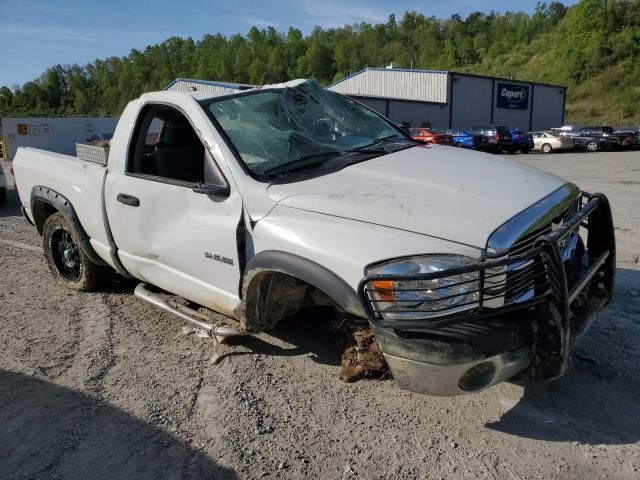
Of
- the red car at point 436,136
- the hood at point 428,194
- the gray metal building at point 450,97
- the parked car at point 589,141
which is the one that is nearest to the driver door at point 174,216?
the hood at point 428,194

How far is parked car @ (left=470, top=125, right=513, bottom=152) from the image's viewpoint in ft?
93.6

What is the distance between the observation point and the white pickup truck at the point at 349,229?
2590 mm

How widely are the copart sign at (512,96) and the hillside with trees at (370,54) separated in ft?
101

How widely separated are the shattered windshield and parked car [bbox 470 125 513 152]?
25.8m

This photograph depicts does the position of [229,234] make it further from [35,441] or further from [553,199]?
[553,199]

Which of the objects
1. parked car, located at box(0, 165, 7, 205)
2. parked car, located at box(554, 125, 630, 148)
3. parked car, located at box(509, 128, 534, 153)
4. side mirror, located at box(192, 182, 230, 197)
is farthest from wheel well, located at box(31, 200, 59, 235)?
parked car, located at box(554, 125, 630, 148)

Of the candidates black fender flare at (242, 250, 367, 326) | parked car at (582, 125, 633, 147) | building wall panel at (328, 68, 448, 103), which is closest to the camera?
black fender flare at (242, 250, 367, 326)

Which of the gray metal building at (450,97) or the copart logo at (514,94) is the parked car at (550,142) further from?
the copart logo at (514,94)

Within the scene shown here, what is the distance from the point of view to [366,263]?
2680mm

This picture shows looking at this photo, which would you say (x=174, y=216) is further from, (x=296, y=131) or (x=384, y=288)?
(x=384, y=288)

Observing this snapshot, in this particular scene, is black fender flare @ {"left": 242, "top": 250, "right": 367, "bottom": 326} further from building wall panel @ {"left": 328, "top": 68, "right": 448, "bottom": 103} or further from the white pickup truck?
building wall panel @ {"left": 328, "top": 68, "right": 448, "bottom": 103}

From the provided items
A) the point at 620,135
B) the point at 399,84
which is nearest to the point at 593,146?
the point at 620,135

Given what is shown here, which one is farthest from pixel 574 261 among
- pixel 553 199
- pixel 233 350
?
pixel 233 350

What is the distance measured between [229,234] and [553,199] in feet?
6.08
